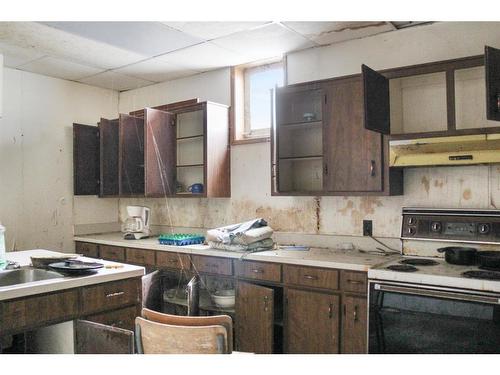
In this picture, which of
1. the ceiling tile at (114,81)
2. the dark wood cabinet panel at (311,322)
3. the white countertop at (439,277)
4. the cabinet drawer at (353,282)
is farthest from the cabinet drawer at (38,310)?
the ceiling tile at (114,81)

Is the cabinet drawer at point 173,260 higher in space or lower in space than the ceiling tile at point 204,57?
lower

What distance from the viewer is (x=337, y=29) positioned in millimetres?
3201

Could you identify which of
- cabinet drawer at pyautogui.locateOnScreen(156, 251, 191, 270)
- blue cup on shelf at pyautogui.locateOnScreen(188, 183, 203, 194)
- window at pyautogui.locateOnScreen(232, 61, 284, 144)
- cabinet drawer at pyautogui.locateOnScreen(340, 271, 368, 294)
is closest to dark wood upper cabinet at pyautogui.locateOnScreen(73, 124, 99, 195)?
blue cup on shelf at pyautogui.locateOnScreen(188, 183, 203, 194)

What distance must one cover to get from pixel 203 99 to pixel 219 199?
1.04 meters

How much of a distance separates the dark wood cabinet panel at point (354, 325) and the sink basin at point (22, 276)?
181 centimetres

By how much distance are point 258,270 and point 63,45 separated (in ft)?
8.14

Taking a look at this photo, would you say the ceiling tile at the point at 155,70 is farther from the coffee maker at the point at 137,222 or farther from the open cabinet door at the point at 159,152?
the coffee maker at the point at 137,222

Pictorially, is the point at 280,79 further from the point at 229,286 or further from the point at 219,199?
the point at 229,286

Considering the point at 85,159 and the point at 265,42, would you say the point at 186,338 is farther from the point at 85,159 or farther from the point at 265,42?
the point at 85,159

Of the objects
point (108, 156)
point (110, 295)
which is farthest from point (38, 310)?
point (108, 156)

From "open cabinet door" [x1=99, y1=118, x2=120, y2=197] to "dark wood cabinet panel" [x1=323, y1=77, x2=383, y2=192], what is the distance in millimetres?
2472

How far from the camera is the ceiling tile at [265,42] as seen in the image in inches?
130

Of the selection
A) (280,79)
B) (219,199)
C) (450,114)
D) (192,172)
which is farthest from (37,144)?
(450,114)

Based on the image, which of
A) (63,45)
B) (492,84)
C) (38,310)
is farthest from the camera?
(63,45)
